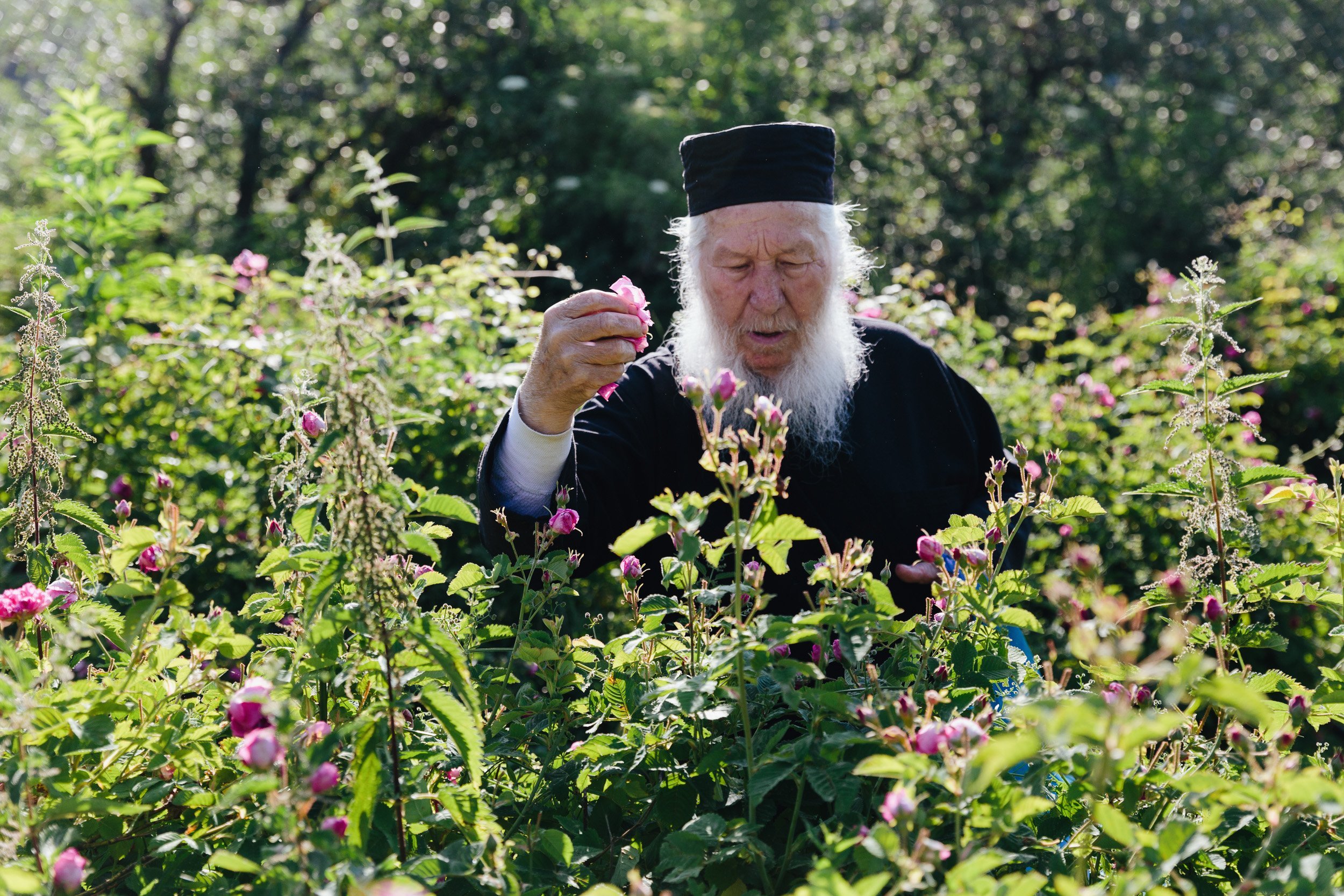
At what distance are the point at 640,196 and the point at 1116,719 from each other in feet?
24.3

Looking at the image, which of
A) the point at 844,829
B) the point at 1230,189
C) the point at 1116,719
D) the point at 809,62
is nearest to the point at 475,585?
the point at 844,829

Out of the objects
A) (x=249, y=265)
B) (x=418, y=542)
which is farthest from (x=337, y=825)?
(x=249, y=265)

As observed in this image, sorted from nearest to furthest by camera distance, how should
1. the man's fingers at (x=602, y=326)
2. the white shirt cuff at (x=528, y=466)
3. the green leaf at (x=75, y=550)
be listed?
the green leaf at (x=75, y=550)
the man's fingers at (x=602, y=326)
the white shirt cuff at (x=528, y=466)

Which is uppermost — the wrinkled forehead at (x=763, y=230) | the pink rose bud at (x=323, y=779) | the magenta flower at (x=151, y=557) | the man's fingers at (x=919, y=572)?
the wrinkled forehead at (x=763, y=230)

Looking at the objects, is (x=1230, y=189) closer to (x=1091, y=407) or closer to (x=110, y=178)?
(x=1091, y=407)

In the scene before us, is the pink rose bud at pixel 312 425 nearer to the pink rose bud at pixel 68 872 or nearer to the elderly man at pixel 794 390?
the pink rose bud at pixel 68 872

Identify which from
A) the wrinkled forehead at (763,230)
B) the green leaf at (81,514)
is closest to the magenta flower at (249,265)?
the wrinkled forehead at (763,230)

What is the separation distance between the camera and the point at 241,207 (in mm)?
10062

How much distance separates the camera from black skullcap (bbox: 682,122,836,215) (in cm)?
272

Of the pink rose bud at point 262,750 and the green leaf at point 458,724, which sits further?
the green leaf at point 458,724

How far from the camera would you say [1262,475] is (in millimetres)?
1483

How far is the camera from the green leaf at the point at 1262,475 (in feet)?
4.78

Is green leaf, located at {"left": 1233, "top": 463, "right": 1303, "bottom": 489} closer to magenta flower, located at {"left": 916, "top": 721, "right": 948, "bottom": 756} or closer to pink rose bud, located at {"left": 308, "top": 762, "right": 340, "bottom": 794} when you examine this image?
magenta flower, located at {"left": 916, "top": 721, "right": 948, "bottom": 756}

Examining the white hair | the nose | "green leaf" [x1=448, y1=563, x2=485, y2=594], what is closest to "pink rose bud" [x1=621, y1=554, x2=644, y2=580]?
"green leaf" [x1=448, y1=563, x2=485, y2=594]
